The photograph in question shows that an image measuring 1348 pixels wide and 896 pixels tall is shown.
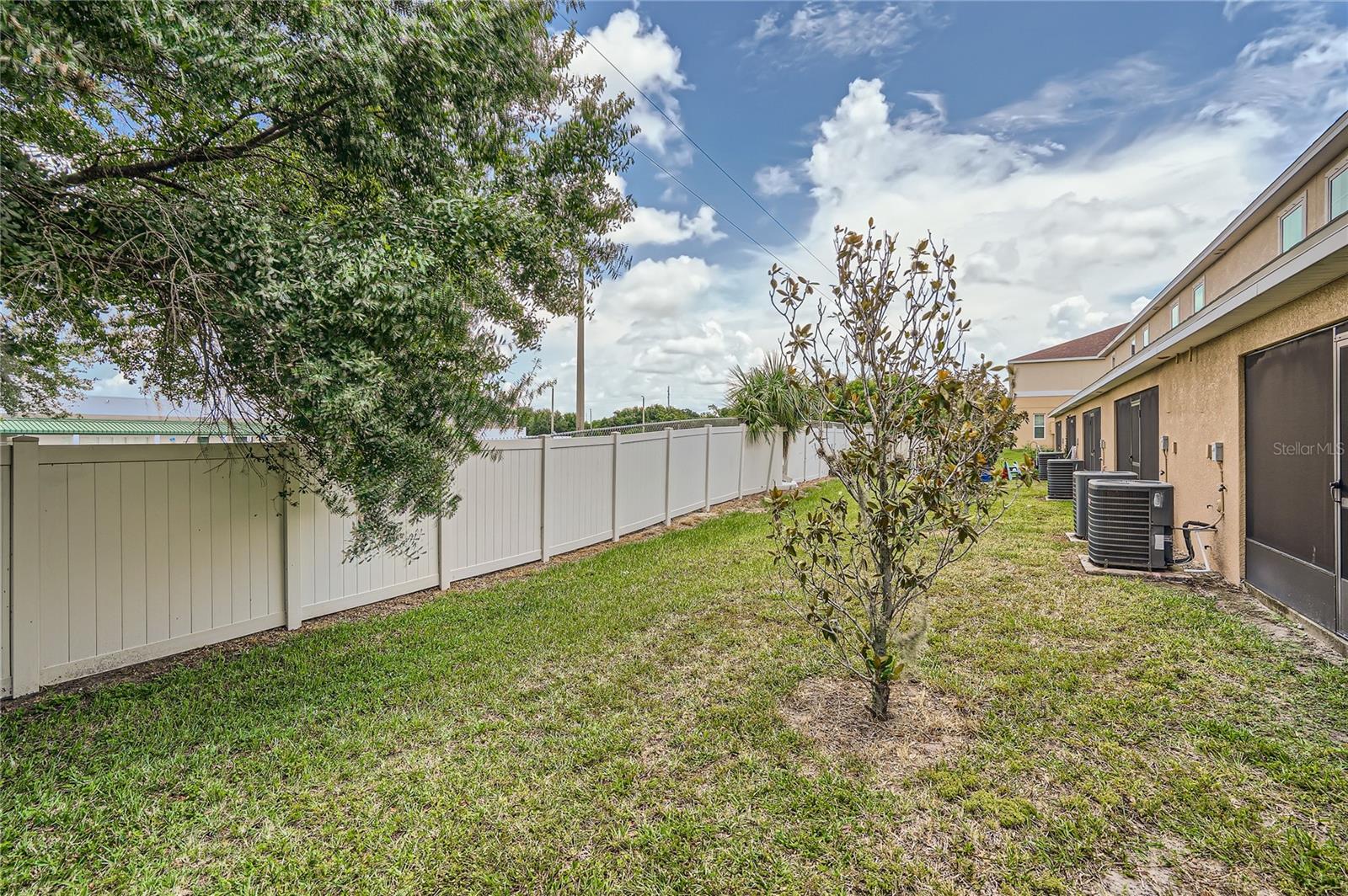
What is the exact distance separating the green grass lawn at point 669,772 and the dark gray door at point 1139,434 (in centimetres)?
480

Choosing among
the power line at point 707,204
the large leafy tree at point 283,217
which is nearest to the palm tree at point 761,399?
the power line at point 707,204

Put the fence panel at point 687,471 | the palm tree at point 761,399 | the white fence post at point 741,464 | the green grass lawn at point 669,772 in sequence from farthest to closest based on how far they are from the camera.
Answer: the palm tree at point 761,399 → the white fence post at point 741,464 → the fence panel at point 687,471 → the green grass lawn at point 669,772

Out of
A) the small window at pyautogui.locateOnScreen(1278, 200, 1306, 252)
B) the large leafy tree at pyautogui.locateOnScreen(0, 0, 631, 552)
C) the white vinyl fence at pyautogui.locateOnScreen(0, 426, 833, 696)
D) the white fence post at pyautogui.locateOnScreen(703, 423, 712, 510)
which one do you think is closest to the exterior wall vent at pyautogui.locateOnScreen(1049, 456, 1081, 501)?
the small window at pyautogui.locateOnScreen(1278, 200, 1306, 252)

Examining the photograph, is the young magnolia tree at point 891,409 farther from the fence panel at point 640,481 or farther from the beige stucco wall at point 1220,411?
the fence panel at point 640,481

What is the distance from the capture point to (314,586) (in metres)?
4.84

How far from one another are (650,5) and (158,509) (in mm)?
7741

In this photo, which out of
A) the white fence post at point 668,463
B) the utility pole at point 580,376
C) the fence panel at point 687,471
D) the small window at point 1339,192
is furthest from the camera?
the utility pole at point 580,376

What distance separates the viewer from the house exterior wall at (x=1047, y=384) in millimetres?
30734

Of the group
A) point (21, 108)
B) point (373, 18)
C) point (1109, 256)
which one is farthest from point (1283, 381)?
point (1109, 256)

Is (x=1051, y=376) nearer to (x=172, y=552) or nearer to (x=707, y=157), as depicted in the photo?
(x=707, y=157)

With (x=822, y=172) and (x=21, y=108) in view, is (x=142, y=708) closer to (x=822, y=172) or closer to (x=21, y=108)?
(x=21, y=108)

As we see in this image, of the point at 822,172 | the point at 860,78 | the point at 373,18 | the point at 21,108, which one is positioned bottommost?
the point at 21,108

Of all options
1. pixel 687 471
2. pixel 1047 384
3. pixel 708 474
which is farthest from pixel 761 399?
pixel 1047 384
